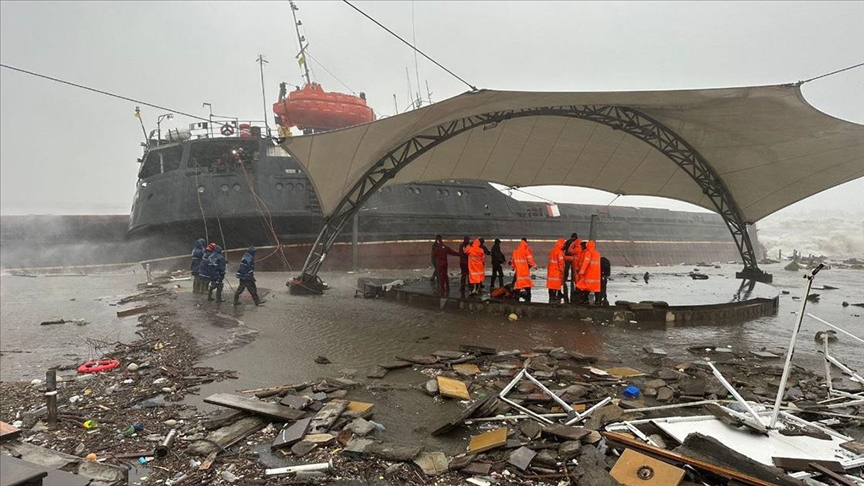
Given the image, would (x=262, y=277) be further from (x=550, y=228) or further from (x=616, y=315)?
(x=550, y=228)

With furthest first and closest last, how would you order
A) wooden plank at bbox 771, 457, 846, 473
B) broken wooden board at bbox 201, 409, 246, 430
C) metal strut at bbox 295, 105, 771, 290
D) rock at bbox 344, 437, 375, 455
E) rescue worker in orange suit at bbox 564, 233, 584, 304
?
1. metal strut at bbox 295, 105, 771, 290
2. rescue worker in orange suit at bbox 564, 233, 584, 304
3. broken wooden board at bbox 201, 409, 246, 430
4. rock at bbox 344, 437, 375, 455
5. wooden plank at bbox 771, 457, 846, 473

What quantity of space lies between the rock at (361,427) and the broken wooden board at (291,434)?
369 mm

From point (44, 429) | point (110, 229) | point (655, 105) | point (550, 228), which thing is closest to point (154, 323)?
point (44, 429)

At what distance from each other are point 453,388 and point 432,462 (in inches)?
59.3

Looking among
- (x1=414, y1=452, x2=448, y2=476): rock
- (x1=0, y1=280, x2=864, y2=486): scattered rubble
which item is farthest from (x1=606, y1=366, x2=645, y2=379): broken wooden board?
(x1=414, y1=452, x2=448, y2=476): rock

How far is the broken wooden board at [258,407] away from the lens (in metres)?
3.82

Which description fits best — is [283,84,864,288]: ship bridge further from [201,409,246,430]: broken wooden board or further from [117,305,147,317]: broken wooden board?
[201,409,246,430]: broken wooden board

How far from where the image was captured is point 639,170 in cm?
1443

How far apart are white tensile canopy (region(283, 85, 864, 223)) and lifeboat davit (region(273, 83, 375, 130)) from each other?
35.2 ft

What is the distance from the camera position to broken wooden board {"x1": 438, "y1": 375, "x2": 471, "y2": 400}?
449 centimetres

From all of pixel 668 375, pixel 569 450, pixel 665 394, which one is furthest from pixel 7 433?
pixel 668 375

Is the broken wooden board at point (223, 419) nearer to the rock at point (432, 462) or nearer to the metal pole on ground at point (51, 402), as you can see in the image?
the metal pole on ground at point (51, 402)

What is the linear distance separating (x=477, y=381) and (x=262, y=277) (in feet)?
45.9

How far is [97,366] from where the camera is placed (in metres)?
5.62
